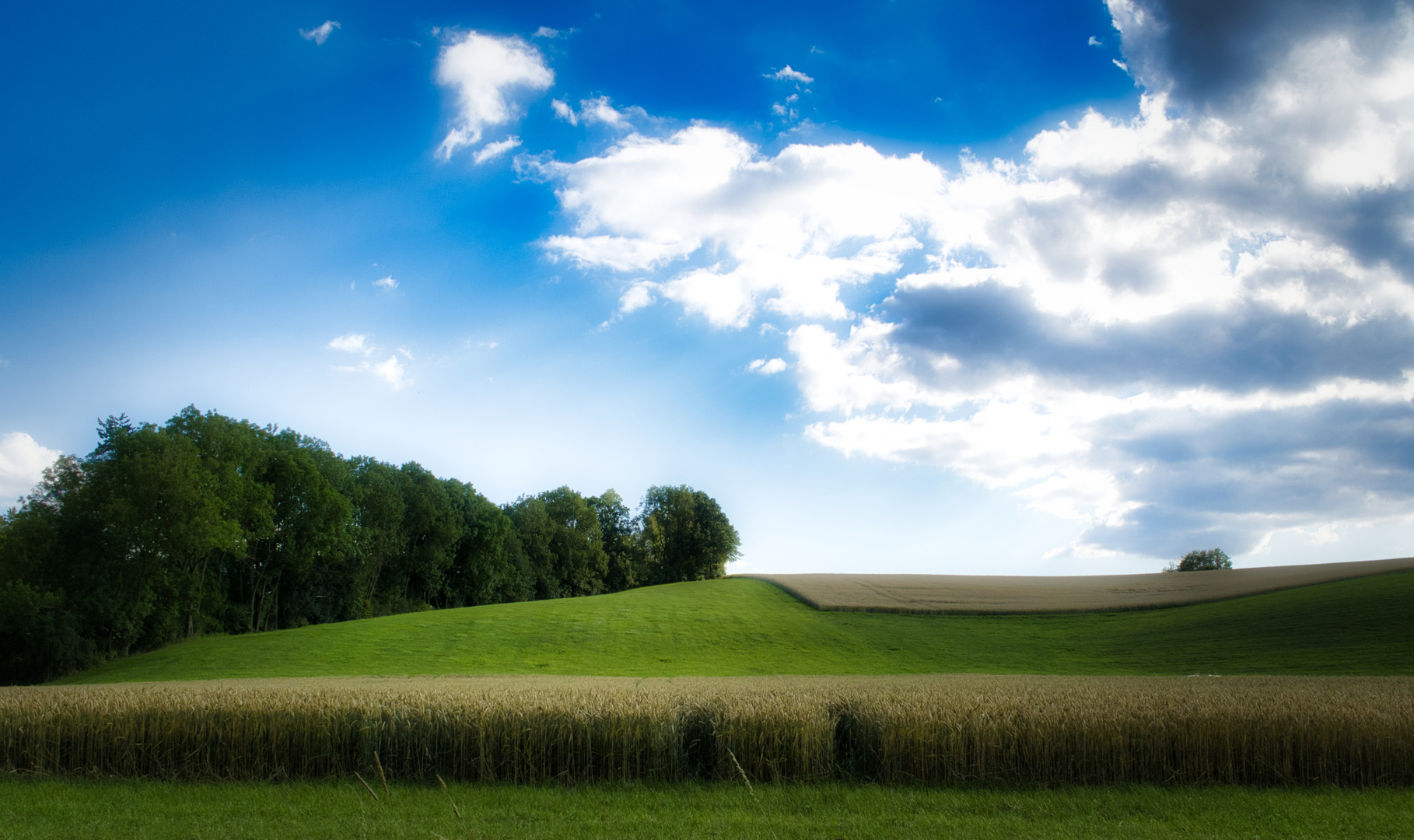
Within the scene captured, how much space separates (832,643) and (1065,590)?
2903 centimetres

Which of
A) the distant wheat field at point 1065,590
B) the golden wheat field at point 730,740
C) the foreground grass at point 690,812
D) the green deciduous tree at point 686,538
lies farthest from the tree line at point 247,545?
the foreground grass at point 690,812

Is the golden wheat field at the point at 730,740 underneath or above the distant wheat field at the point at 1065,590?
above

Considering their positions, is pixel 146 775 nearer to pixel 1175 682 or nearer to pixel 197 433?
pixel 1175 682

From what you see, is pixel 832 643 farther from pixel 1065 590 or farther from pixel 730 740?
pixel 730 740

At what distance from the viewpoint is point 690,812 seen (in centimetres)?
994

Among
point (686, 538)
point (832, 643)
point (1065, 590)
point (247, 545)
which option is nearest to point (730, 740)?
point (832, 643)

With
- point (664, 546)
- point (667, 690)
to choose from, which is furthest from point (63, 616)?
point (664, 546)

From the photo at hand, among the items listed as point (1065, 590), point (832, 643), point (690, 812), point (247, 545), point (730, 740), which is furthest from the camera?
point (1065, 590)

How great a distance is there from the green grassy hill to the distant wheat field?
202 centimetres

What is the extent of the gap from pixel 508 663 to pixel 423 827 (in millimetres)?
30600

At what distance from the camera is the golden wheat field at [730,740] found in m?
11.3

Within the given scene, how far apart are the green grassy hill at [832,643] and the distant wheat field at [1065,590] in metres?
2.02

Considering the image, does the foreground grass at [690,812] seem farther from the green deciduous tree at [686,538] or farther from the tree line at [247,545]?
the green deciduous tree at [686,538]

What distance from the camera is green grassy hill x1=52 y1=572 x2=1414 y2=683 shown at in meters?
34.5
